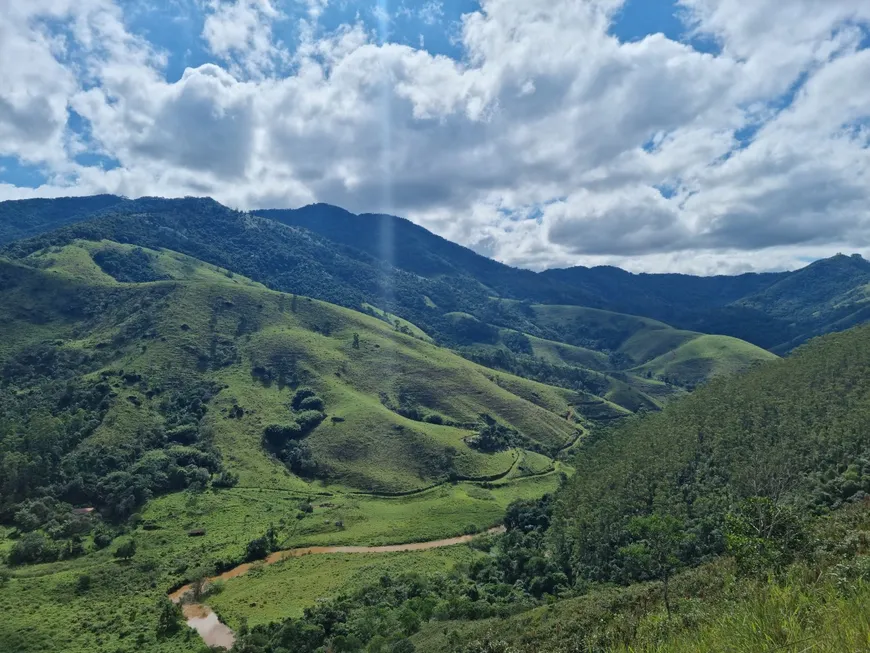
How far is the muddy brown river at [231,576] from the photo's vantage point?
77812 mm

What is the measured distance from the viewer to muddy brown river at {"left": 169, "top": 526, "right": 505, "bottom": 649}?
255 ft

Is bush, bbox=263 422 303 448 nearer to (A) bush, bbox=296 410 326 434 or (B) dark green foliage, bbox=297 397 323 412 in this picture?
(A) bush, bbox=296 410 326 434

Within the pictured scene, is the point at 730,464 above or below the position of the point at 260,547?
above

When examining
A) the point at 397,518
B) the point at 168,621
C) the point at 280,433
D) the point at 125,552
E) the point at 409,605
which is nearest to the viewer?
the point at 168,621

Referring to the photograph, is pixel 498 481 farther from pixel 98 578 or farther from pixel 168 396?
pixel 168 396

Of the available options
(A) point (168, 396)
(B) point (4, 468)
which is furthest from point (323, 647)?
(A) point (168, 396)

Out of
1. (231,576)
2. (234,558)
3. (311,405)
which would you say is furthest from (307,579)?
(311,405)

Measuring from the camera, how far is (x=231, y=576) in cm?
10081

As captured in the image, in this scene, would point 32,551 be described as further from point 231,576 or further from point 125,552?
point 231,576

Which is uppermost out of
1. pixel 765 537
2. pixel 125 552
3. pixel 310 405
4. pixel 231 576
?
pixel 765 537

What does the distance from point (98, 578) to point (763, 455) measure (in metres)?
125

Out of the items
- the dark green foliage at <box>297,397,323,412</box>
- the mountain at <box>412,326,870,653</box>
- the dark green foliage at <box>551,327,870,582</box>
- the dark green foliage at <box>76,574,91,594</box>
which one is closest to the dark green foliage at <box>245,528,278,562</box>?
the dark green foliage at <box>76,574,91,594</box>

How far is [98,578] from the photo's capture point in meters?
92.7

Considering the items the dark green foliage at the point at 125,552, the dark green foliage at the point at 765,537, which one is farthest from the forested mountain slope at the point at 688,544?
the dark green foliage at the point at 125,552
